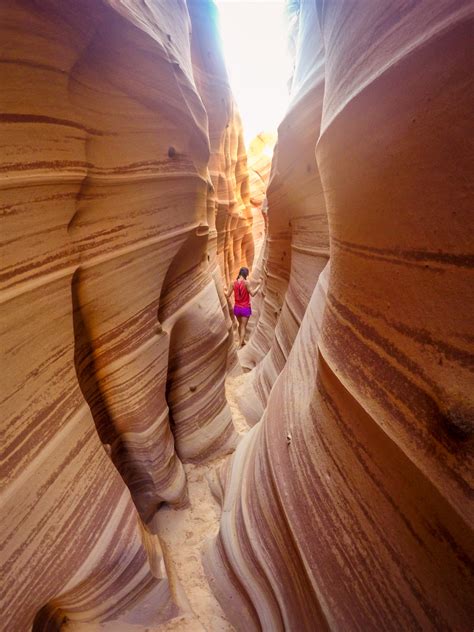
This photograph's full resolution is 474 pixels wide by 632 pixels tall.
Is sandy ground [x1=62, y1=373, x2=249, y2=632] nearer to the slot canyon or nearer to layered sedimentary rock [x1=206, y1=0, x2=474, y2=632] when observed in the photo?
the slot canyon

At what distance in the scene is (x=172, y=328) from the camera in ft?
6.17

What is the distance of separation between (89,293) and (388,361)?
1117mm

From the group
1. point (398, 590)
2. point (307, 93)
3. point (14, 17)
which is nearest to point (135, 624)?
point (398, 590)

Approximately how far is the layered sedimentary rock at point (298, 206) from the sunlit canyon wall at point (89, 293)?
874 mm

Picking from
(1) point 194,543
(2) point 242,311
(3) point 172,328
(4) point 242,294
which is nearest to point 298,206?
(3) point 172,328

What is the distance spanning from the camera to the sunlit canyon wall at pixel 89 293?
2.78ft

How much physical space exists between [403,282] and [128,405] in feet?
4.30

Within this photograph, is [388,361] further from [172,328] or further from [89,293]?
[172,328]

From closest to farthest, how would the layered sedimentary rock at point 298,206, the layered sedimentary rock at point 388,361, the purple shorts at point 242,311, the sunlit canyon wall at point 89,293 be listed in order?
the layered sedimentary rock at point 388,361, the sunlit canyon wall at point 89,293, the layered sedimentary rock at point 298,206, the purple shorts at point 242,311

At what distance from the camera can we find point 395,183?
2.12 ft

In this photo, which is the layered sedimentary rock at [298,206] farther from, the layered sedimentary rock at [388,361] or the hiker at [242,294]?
the layered sedimentary rock at [388,361]

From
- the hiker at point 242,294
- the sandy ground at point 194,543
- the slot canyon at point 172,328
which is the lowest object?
the sandy ground at point 194,543

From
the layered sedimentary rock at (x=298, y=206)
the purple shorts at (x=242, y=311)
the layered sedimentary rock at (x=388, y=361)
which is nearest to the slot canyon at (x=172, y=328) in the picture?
the layered sedimentary rock at (x=388, y=361)

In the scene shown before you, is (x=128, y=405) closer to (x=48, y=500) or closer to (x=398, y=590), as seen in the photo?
(x=48, y=500)
